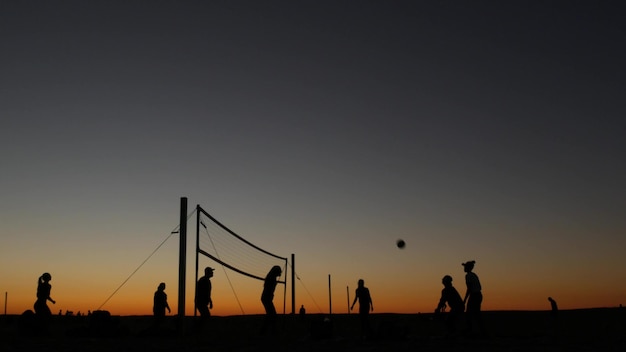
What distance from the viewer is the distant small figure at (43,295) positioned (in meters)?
14.2

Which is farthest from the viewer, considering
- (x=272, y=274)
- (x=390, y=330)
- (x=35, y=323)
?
(x=272, y=274)

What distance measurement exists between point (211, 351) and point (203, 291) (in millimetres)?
5086

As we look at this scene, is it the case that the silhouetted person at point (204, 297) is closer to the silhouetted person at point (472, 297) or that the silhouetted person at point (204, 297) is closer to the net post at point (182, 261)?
the net post at point (182, 261)

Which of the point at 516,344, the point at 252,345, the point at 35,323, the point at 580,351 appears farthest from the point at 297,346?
the point at 35,323

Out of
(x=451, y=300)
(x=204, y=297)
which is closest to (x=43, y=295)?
(x=204, y=297)

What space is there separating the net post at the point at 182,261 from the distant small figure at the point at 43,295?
11.1 ft

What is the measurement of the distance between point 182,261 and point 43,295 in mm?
3701

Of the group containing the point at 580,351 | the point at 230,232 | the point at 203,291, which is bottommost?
the point at 580,351

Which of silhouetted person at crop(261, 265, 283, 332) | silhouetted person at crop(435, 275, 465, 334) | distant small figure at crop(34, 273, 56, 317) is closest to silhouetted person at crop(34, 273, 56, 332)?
distant small figure at crop(34, 273, 56, 317)

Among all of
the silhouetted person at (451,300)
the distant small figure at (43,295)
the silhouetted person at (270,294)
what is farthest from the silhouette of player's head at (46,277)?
the silhouetted person at (451,300)

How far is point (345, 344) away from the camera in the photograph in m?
11.8

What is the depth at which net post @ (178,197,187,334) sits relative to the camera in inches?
498

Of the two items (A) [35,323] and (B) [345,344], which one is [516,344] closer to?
(B) [345,344]

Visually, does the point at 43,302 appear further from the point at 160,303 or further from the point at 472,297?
the point at 472,297
